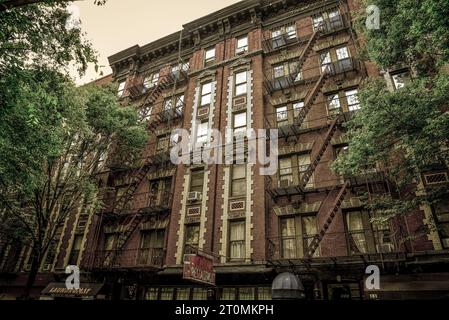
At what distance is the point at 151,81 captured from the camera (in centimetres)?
2494

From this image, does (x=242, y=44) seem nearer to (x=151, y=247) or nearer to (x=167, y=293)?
(x=151, y=247)

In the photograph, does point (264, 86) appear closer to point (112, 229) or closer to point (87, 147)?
point (87, 147)

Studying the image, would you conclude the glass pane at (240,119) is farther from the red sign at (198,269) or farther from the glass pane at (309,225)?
the red sign at (198,269)

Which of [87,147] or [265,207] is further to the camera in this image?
[87,147]

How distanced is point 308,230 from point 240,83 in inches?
435

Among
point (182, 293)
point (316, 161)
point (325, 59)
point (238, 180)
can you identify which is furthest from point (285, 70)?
point (182, 293)

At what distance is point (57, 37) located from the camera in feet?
29.3

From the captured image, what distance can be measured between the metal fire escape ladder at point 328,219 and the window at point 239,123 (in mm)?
7075

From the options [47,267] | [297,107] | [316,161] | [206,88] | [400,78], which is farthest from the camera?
[206,88]

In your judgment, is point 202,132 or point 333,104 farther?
point 202,132

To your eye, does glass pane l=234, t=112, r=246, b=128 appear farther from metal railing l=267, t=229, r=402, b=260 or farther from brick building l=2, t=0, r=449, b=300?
metal railing l=267, t=229, r=402, b=260

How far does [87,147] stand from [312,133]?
12.9 meters

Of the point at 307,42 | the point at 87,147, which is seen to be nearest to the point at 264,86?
the point at 307,42
